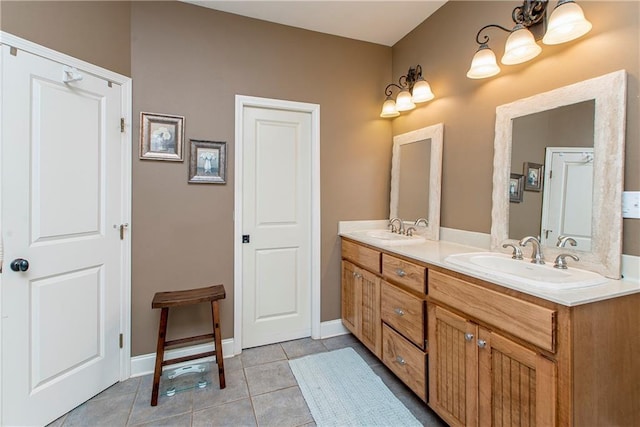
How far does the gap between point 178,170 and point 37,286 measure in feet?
3.51

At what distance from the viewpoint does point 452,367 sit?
1.49m

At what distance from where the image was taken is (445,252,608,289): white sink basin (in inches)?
44.9

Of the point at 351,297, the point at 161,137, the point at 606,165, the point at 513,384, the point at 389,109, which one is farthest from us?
the point at 389,109

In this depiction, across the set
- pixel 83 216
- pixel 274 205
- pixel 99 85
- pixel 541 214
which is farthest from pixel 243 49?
pixel 541 214

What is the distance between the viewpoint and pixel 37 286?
5.28 ft

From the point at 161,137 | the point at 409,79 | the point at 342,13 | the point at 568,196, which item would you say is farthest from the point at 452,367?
the point at 342,13

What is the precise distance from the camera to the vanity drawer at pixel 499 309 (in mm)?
1063

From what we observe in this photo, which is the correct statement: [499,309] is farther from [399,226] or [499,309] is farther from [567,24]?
[399,226]

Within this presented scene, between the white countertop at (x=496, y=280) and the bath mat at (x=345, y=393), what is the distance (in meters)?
0.93

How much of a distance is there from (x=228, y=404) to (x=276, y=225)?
4.42 feet

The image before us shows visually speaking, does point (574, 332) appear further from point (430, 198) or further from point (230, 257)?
point (230, 257)

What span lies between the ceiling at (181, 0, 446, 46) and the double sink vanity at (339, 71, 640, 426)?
1.19 m

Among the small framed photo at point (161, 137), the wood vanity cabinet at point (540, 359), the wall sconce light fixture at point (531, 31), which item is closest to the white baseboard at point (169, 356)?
the small framed photo at point (161, 137)

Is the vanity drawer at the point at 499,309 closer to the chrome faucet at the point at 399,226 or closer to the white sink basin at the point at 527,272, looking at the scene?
the white sink basin at the point at 527,272
